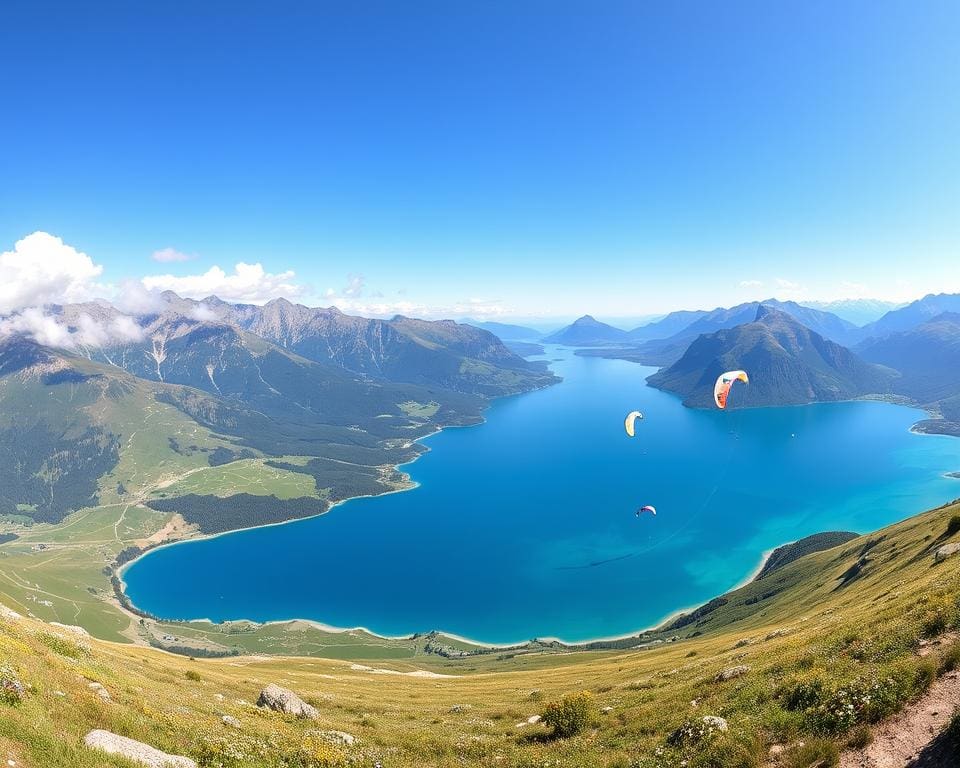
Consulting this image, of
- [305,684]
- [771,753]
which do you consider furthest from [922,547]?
[305,684]

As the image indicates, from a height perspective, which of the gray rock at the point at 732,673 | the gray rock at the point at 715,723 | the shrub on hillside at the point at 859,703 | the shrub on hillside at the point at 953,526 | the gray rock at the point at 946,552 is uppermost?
the shrub on hillside at the point at 859,703

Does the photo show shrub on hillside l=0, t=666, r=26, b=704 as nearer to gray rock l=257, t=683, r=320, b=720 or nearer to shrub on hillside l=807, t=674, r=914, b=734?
gray rock l=257, t=683, r=320, b=720

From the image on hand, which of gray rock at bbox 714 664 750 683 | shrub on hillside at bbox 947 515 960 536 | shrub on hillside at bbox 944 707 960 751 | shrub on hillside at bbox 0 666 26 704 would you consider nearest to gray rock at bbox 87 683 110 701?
shrub on hillside at bbox 0 666 26 704

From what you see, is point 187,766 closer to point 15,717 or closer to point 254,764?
point 254,764

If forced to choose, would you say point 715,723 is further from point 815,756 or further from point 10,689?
point 10,689

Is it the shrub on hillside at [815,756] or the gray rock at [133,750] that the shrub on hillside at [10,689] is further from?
the shrub on hillside at [815,756]

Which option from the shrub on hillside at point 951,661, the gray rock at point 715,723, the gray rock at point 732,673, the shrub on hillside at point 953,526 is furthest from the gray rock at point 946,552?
the gray rock at point 715,723

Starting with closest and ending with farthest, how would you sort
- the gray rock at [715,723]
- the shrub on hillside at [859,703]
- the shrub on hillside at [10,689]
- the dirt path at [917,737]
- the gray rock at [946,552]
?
the dirt path at [917,737], the shrub on hillside at [859,703], the shrub on hillside at [10,689], the gray rock at [715,723], the gray rock at [946,552]
